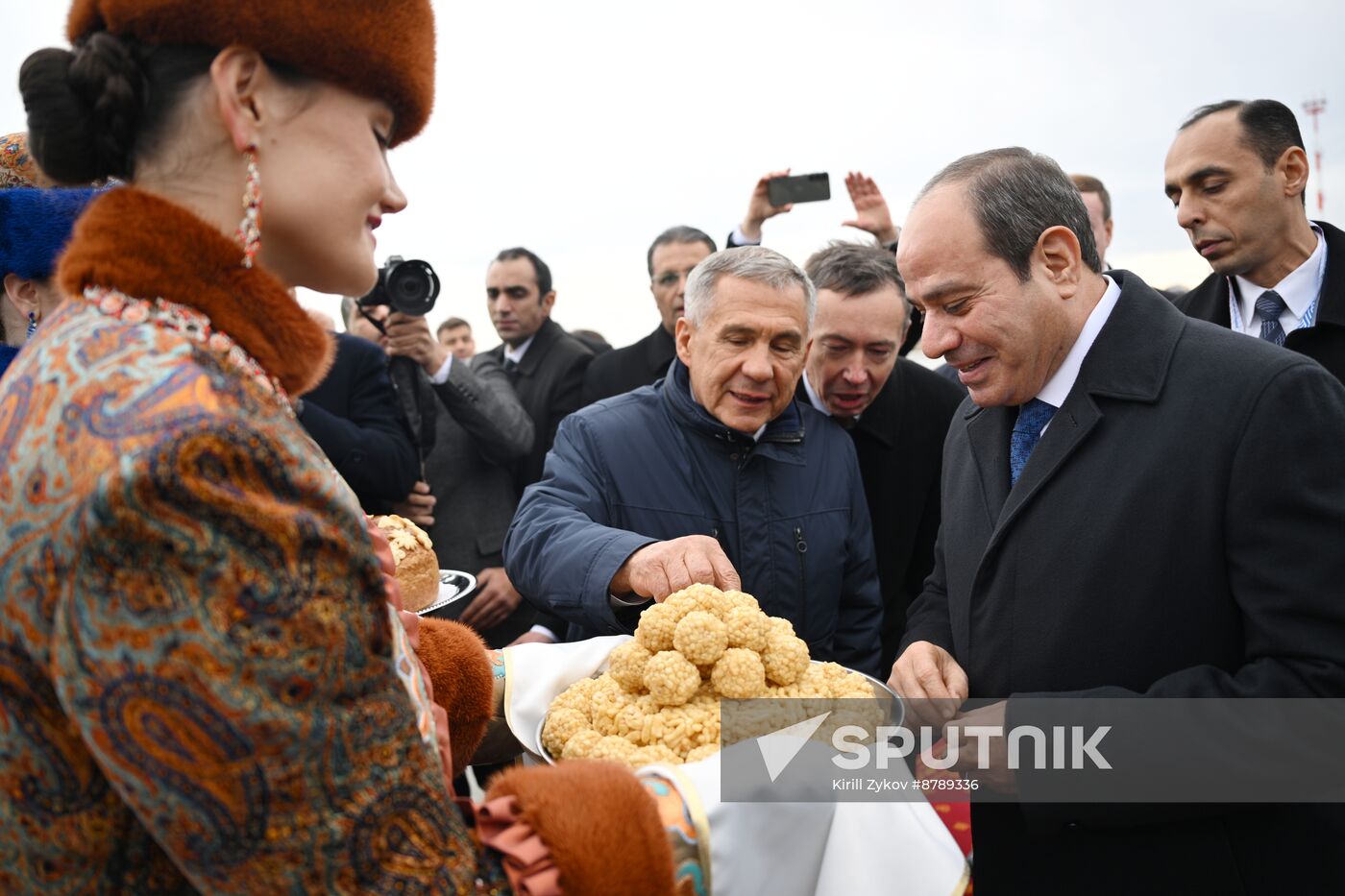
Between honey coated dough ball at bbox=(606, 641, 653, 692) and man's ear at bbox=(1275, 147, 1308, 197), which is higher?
man's ear at bbox=(1275, 147, 1308, 197)

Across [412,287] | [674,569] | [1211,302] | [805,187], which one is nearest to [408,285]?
[412,287]

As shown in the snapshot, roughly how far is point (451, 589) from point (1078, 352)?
2233 mm

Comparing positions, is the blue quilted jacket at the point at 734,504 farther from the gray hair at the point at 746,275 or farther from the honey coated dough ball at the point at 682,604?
the honey coated dough ball at the point at 682,604

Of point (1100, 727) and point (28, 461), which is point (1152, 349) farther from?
point (28, 461)

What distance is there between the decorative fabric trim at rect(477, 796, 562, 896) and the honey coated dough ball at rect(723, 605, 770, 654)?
2.16ft

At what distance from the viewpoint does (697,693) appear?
1.66m

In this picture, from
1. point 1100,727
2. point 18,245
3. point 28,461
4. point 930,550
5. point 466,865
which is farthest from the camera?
point 930,550

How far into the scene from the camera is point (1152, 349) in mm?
1916

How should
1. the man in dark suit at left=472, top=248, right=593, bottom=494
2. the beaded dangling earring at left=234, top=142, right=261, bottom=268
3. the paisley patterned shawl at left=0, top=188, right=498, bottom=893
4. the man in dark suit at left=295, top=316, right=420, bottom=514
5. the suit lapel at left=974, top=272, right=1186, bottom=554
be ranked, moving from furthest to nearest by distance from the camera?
the man in dark suit at left=472, top=248, right=593, bottom=494 → the man in dark suit at left=295, top=316, right=420, bottom=514 → the suit lapel at left=974, top=272, right=1186, bottom=554 → the beaded dangling earring at left=234, top=142, right=261, bottom=268 → the paisley patterned shawl at left=0, top=188, right=498, bottom=893

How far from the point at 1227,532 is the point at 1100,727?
42 centimetres

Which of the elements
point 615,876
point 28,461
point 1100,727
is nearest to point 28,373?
point 28,461

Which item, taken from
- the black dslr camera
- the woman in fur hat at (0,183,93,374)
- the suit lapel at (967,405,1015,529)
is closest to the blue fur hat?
the woman in fur hat at (0,183,93,374)

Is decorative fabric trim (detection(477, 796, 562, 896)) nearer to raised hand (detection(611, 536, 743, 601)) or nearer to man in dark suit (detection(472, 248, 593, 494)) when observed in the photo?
raised hand (detection(611, 536, 743, 601))

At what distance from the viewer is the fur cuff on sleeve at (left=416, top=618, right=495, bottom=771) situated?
1594mm
